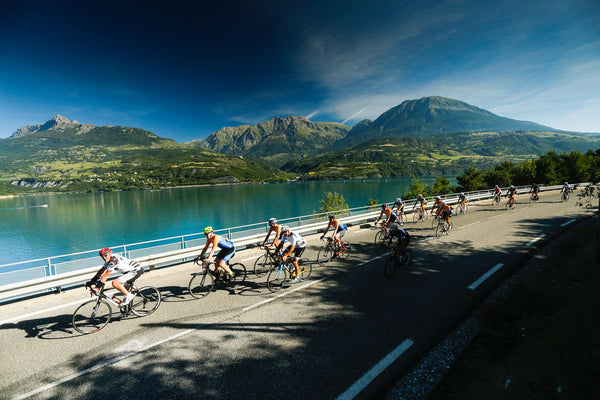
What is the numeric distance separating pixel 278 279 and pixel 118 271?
457 cm

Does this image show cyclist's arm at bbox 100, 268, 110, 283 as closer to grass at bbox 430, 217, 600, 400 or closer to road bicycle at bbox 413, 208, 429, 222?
grass at bbox 430, 217, 600, 400

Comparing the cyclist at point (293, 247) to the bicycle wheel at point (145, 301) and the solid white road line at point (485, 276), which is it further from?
the solid white road line at point (485, 276)

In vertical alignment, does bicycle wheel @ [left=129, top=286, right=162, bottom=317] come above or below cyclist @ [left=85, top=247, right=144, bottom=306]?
below

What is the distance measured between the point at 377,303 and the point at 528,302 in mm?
3432

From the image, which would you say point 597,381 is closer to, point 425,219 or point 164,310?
point 164,310

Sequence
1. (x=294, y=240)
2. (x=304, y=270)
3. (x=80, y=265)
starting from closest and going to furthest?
(x=294, y=240) < (x=304, y=270) < (x=80, y=265)

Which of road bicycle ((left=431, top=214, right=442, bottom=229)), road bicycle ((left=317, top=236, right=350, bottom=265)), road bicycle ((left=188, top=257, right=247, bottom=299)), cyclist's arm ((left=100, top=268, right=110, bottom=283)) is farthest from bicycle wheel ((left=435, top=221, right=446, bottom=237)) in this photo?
cyclist's arm ((left=100, top=268, right=110, bottom=283))

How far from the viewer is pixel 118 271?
633 centimetres

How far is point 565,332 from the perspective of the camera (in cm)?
451

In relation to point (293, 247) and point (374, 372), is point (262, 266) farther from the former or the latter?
point (374, 372)

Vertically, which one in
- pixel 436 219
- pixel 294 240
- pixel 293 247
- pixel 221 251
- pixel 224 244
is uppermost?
pixel 224 244

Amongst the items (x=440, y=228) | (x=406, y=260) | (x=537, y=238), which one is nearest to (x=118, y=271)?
(x=406, y=260)

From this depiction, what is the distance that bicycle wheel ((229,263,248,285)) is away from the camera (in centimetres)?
866

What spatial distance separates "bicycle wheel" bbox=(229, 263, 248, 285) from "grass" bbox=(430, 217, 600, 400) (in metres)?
6.49
